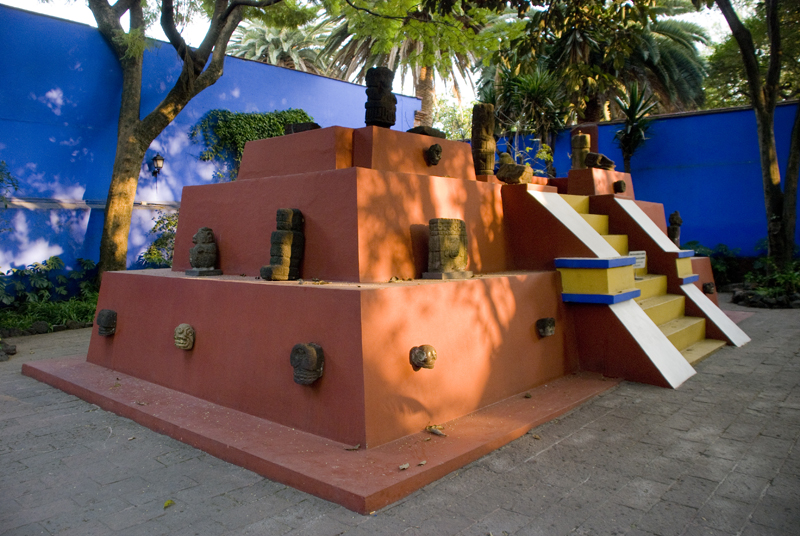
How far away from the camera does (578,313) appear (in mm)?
5234

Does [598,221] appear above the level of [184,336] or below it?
above

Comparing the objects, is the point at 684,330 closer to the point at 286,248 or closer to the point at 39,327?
the point at 286,248

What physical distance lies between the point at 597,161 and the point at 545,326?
13.3 feet

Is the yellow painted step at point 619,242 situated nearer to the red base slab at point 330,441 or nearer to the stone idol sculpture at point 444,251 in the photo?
the red base slab at point 330,441

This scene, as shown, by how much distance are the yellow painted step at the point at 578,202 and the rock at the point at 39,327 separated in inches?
301

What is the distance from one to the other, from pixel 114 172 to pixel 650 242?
841cm

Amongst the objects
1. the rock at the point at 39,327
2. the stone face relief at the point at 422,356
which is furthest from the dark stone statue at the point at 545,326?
the rock at the point at 39,327

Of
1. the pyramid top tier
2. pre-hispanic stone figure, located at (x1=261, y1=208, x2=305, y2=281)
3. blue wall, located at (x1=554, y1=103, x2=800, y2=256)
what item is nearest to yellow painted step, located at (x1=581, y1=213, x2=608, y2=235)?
the pyramid top tier

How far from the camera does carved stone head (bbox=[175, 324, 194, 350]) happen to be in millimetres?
4488

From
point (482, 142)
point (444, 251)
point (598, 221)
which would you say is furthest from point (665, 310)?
point (444, 251)

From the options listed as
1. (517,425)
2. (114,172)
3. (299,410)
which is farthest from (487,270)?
(114,172)

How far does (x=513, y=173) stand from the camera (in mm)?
6074

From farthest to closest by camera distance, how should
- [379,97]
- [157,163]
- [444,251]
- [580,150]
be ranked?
[157,163], [580,150], [379,97], [444,251]

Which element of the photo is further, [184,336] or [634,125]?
[634,125]
